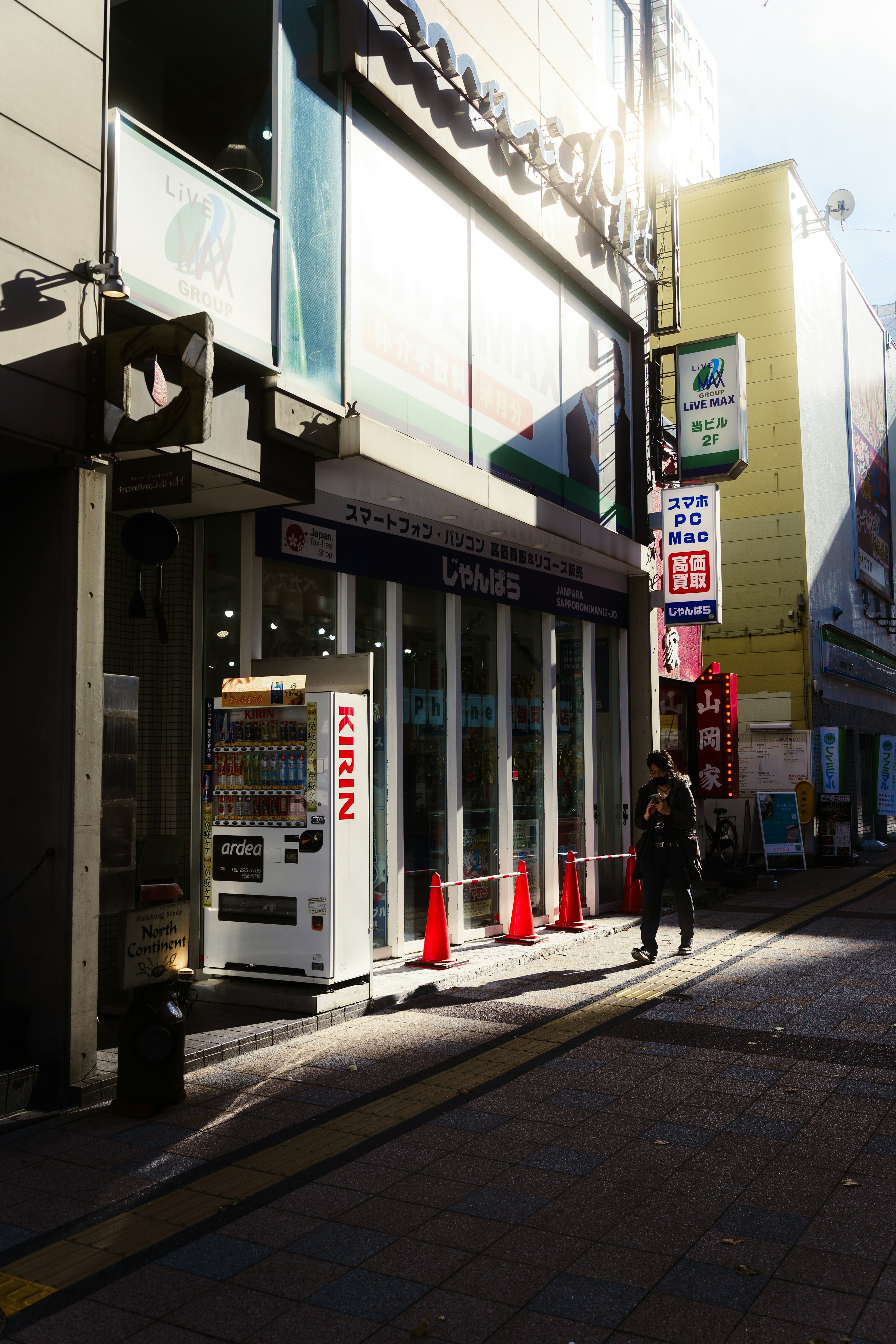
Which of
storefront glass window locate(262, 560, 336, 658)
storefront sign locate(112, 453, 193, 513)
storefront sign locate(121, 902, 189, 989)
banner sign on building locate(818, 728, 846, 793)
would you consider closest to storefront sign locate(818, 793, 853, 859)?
banner sign on building locate(818, 728, 846, 793)

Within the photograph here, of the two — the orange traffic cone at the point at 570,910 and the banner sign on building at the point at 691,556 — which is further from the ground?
the banner sign on building at the point at 691,556

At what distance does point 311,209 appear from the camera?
883 cm

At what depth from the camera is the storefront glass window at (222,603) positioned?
8930 mm

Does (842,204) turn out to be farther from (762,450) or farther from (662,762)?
(662,762)

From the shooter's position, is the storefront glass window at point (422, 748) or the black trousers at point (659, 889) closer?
the black trousers at point (659, 889)

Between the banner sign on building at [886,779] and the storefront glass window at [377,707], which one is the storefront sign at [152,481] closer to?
the storefront glass window at [377,707]

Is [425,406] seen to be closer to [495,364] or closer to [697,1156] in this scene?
[495,364]

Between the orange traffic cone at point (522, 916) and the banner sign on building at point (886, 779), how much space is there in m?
16.9

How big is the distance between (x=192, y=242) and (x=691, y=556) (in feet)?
34.3

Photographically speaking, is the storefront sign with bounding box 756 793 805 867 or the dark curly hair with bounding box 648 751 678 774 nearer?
the dark curly hair with bounding box 648 751 678 774

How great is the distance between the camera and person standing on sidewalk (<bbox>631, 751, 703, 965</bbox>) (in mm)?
10398

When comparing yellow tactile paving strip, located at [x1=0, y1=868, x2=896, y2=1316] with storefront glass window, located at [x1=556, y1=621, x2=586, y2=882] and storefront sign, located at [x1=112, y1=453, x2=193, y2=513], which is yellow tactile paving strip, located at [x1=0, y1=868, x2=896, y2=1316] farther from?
storefront glass window, located at [x1=556, y1=621, x2=586, y2=882]

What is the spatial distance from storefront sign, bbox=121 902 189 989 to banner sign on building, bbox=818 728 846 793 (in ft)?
61.8

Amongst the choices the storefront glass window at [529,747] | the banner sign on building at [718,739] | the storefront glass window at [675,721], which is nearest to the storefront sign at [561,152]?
the storefront glass window at [529,747]
